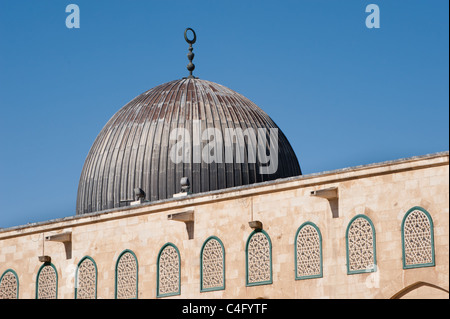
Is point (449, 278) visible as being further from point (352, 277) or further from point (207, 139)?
point (207, 139)

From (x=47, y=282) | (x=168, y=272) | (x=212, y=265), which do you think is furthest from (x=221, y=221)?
(x=47, y=282)

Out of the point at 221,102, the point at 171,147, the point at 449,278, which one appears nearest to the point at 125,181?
the point at 171,147

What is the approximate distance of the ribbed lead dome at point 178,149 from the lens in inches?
867

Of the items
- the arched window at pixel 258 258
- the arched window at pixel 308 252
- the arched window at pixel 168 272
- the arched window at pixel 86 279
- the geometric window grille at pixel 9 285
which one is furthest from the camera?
the geometric window grille at pixel 9 285

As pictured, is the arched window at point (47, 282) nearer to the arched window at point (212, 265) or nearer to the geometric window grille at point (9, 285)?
the geometric window grille at point (9, 285)

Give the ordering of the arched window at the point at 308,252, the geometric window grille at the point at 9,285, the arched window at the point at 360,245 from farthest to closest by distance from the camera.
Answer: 1. the geometric window grille at the point at 9,285
2. the arched window at the point at 308,252
3. the arched window at the point at 360,245

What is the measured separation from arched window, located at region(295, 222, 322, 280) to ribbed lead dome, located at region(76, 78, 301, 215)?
3.75 m

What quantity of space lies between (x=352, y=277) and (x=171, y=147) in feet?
19.2

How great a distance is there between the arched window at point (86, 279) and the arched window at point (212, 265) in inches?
98.2

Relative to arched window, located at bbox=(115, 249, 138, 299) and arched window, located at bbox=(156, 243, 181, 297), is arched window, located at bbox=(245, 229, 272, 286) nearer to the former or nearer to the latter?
arched window, located at bbox=(156, 243, 181, 297)

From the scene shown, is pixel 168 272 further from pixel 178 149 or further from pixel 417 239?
pixel 417 239

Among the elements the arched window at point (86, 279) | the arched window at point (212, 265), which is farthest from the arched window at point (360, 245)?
the arched window at point (86, 279)

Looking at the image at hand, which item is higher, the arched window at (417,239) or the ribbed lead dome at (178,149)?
the ribbed lead dome at (178,149)

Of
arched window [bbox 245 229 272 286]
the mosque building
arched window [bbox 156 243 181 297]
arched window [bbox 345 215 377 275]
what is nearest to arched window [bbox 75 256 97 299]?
the mosque building
